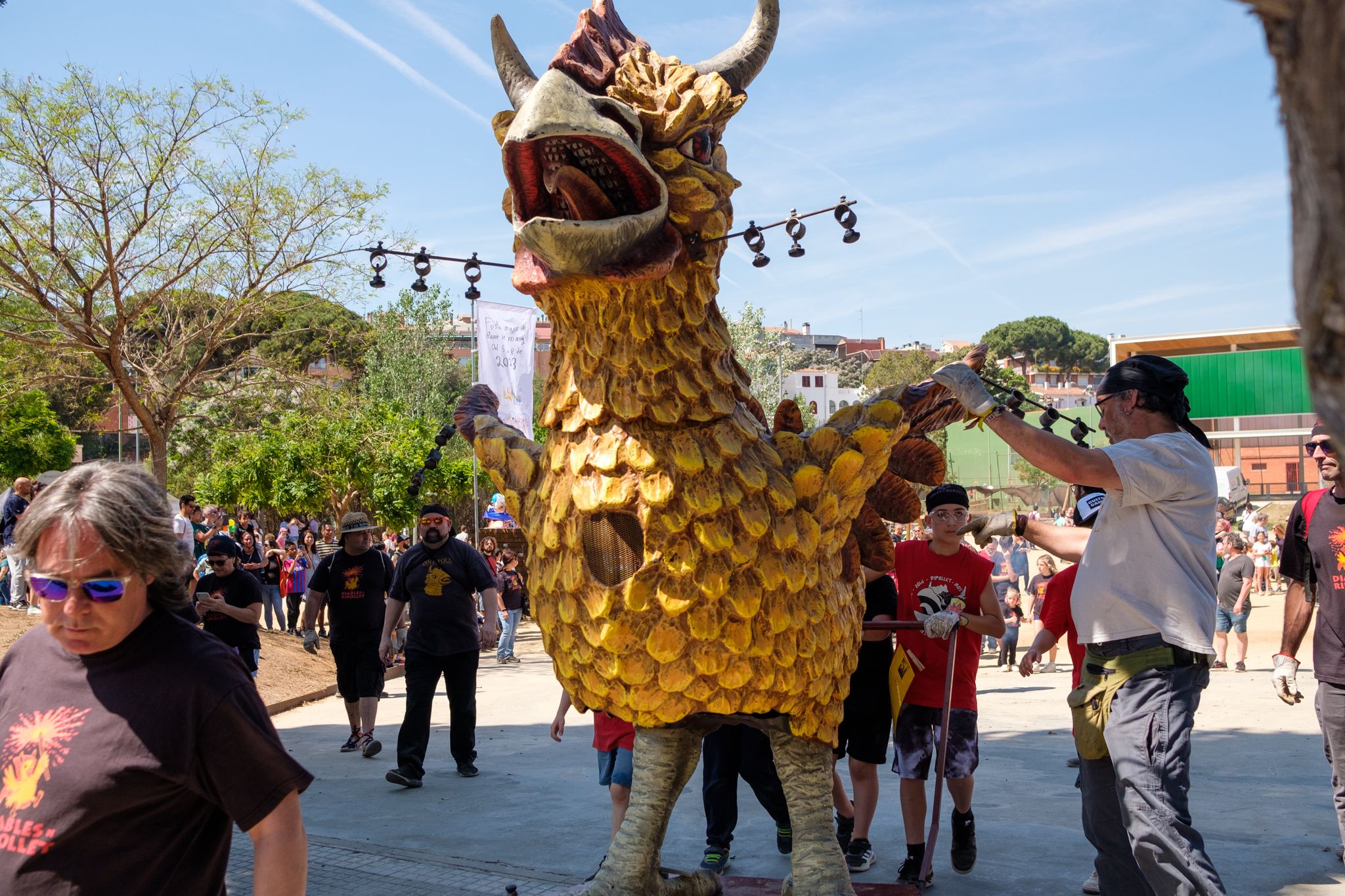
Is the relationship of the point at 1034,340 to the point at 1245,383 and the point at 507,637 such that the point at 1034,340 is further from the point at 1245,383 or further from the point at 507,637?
the point at 507,637

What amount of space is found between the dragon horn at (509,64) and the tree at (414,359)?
32331mm

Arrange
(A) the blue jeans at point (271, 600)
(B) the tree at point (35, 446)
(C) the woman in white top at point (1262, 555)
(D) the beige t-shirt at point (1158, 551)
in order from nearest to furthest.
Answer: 1. (D) the beige t-shirt at point (1158, 551)
2. (A) the blue jeans at point (271, 600)
3. (C) the woman in white top at point (1262, 555)
4. (B) the tree at point (35, 446)

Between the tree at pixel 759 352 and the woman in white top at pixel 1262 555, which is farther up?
the tree at pixel 759 352

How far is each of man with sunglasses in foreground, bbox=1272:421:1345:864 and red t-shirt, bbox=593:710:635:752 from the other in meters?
2.56

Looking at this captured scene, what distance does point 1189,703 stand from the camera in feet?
9.82

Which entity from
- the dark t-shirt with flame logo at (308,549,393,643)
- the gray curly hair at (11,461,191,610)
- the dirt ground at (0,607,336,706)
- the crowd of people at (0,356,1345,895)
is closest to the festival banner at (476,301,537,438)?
the dirt ground at (0,607,336,706)

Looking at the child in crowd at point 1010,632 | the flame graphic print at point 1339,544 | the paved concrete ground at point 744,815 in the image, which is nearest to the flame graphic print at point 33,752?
the paved concrete ground at point 744,815

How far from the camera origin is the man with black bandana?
2.92 metres

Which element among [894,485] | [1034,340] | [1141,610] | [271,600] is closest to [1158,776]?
[1141,610]

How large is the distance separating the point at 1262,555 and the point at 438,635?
18.1 metres

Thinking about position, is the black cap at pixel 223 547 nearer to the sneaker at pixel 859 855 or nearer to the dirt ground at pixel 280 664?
the dirt ground at pixel 280 664

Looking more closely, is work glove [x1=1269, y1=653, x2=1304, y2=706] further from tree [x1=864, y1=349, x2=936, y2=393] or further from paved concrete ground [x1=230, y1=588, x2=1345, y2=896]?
tree [x1=864, y1=349, x2=936, y2=393]

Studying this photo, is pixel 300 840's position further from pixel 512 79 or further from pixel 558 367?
pixel 512 79

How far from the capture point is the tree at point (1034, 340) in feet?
279
